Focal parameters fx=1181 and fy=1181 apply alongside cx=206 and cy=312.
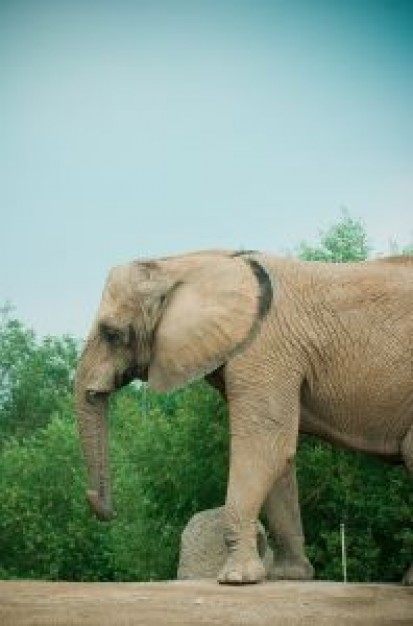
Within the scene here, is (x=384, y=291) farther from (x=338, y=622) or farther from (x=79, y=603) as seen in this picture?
(x=79, y=603)

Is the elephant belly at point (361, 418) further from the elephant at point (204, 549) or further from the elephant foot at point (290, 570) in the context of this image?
the elephant at point (204, 549)

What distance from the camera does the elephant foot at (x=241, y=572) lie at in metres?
6.99

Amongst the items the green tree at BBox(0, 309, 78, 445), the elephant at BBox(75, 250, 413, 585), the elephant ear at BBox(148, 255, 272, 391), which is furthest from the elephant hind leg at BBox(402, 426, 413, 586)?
the green tree at BBox(0, 309, 78, 445)

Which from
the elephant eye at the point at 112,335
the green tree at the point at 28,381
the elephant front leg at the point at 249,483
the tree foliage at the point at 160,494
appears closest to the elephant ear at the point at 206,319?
the elephant eye at the point at 112,335

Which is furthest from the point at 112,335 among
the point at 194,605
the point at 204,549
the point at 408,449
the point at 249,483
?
the point at 204,549

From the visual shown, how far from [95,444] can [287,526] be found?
1.42 m

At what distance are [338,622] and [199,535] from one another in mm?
2991

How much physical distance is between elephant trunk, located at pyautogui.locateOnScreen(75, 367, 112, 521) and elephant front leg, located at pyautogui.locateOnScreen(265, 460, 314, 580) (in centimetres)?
112

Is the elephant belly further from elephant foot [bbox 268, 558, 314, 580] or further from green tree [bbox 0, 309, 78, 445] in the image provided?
green tree [bbox 0, 309, 78, 445]

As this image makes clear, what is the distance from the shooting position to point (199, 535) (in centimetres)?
960

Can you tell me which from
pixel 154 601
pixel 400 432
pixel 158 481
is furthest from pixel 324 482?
pixel 154 601

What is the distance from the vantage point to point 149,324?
7738mm

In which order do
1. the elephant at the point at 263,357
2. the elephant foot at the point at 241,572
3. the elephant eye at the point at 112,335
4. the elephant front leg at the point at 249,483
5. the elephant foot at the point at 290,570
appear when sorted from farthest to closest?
the elephant foot at the point at 290,570 < the elephant eye at the point at 112,335 < the elephant at the point at 263,357 < the elephant front leg at the point at 249,483 < the elephant foot at the point at 241,572

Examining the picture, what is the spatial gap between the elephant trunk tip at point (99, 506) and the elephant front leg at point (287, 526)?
108cm
